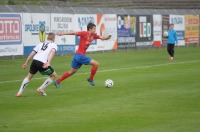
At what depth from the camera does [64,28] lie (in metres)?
37.5

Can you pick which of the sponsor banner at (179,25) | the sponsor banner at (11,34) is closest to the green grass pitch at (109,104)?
the sponsor banner at (11,34)

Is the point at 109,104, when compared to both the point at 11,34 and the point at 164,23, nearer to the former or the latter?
the point at 11,34

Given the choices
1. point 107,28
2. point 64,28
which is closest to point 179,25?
point 107,28

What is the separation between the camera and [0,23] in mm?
32094

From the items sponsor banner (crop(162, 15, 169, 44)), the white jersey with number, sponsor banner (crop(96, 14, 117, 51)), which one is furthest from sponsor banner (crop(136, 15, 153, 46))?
the white jersey with number

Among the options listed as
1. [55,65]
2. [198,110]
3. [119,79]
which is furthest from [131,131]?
[55,65]

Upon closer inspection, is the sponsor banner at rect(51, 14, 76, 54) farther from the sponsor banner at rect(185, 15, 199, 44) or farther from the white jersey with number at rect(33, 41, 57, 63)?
the white jersey with number at rect(33, 41, 57, 63)

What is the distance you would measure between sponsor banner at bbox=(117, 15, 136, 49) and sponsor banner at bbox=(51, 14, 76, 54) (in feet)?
16.6

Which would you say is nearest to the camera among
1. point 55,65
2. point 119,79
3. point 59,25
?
point 119,79

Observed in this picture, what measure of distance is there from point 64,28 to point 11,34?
5.35 metres

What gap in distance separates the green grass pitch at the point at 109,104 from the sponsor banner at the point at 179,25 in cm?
2376

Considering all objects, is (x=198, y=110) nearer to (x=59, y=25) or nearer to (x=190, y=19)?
(x=59, y=25)

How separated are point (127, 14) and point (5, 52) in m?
13.4

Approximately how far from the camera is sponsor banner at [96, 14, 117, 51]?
4088 centimetres
